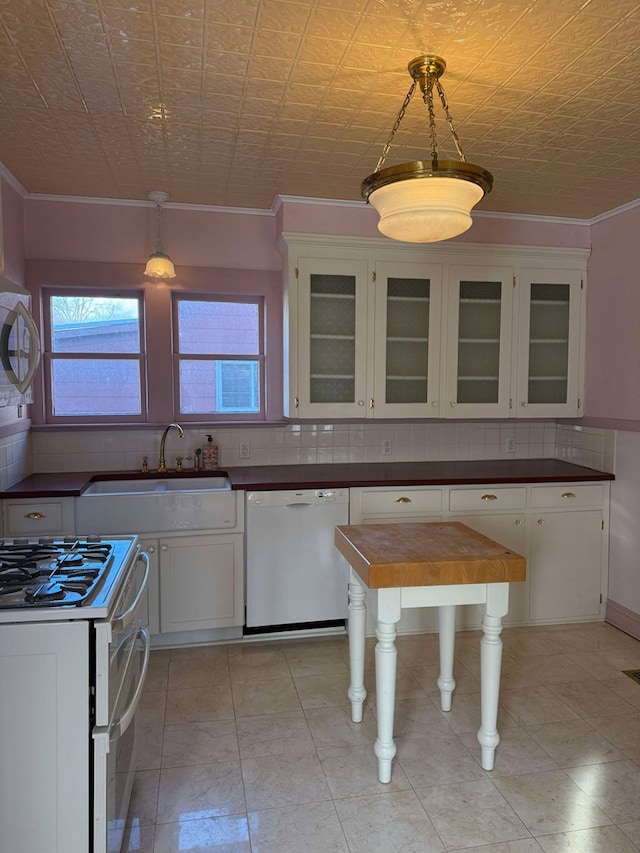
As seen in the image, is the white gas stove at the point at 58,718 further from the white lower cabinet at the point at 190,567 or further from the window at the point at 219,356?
the window at the point at 219,356

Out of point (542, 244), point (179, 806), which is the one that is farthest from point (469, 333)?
point (179, 806)

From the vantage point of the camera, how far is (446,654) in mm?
2584

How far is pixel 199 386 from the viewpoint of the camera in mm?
3678

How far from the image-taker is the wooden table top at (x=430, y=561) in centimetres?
204

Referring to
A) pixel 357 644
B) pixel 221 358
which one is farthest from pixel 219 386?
pixel 357 644

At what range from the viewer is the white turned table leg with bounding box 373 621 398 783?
210 cm

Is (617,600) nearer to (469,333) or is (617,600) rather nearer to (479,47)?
(469,333)

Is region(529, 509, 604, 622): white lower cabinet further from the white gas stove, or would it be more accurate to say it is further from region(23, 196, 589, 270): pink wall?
the white gas stove

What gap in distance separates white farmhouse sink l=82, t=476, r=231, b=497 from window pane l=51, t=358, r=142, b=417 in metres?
0.48

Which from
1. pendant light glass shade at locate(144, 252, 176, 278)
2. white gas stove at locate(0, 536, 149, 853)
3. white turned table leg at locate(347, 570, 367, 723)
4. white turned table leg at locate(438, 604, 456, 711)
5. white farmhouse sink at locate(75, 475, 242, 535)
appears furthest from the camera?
pendant light glass shade at locate(144, 252, 176, 278)

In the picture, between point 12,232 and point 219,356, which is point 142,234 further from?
point 219,356

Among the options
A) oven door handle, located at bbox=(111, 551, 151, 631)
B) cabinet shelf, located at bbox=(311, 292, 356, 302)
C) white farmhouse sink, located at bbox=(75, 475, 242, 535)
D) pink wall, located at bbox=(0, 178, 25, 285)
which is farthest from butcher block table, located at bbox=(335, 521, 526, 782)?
pink wall, located at bbox=(0, 178, 25, 285)

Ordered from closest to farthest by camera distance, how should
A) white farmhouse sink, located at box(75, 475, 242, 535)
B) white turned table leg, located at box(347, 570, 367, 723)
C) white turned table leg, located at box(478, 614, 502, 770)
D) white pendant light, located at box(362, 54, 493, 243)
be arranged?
white pendant light, located at box(362, 54, 493, 243) → white turned table leg, located at box(478, 614, 502, 770) → white turned table leg, located at box(347, 570, 367, 723) → white farmhouse sink, located at box(75, 475, 242, 535)

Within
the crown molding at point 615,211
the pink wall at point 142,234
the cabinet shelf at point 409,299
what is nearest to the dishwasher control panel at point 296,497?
the cabinet shelf at point 409,299
